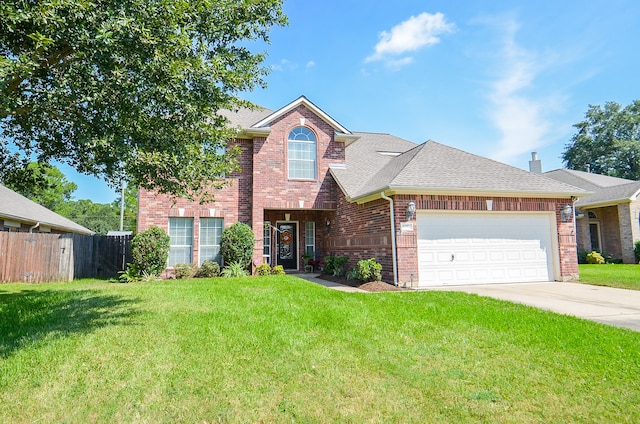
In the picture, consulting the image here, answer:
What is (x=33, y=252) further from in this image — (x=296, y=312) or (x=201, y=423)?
(x=201, y=423)

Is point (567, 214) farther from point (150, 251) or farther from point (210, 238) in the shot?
point (150, 251)

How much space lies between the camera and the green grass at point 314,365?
325 cm

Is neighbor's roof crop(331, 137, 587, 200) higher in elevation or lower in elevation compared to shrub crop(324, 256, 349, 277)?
higher

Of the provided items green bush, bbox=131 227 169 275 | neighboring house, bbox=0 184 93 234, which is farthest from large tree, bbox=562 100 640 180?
neighboring house, bbox=0 184 93 234

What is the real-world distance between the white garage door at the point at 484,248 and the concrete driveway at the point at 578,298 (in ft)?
1.68

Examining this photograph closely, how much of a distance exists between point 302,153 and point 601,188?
18.6 m

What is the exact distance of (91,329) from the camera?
5.62 metres

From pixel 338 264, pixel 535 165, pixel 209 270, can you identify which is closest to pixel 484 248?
pixel 338 264

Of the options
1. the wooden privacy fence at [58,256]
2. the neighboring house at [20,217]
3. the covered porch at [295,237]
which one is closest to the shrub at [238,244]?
the covered porch at [295,237]

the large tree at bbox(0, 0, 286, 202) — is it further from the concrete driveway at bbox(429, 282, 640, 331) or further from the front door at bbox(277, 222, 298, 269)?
the front door at bbox(277, 222, 298, 269)

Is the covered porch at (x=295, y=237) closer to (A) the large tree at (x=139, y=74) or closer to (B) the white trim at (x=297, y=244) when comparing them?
(B) the white trim at (x=297, y=244)

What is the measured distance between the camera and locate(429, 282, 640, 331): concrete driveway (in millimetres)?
6505

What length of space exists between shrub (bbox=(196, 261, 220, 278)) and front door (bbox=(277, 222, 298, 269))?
10.7 ft

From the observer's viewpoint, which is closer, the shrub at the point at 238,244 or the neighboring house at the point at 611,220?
the shrub at the point at 238,244
